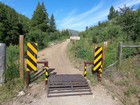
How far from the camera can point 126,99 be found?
5.05 metres

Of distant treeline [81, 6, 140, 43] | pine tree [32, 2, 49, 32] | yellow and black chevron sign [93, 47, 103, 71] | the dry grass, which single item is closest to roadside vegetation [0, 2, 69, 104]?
pine tree [32, 2, 49, 32]

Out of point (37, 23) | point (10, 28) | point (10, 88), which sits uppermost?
point (37, 23)

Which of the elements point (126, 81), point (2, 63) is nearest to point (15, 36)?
point (2, 63)

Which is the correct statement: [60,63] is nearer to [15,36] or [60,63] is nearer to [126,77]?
[126,77]

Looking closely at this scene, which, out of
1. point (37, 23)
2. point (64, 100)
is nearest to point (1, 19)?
point (37, 23)

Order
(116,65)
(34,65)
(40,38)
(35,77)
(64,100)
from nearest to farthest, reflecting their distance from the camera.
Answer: (64,100) → (34,65) → (35,77) → (116,65) → (40,38)

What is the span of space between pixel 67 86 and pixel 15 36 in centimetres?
3244

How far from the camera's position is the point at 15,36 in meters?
34.9

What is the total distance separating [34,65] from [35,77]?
1.24 meters

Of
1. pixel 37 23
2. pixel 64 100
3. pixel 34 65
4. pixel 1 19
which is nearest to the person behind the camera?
pixel 64 100

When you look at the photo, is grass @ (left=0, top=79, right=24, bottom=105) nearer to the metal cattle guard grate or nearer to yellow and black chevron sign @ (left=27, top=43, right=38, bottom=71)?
yellow and black chevron sign @ (left=27, top=43, right=38, bottom=71)

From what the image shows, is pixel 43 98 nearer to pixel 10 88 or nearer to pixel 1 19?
pixel 10 88

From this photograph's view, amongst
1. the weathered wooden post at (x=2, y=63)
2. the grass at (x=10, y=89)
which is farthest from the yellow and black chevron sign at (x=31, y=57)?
the weathered wooden post at (x=2, y=63)

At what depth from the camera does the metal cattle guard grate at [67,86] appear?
519 cm
